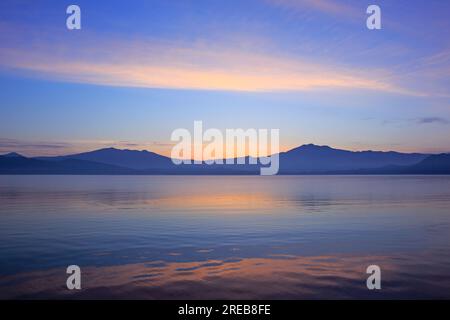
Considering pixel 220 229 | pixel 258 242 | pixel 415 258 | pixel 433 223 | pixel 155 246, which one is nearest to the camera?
pixel 415 258

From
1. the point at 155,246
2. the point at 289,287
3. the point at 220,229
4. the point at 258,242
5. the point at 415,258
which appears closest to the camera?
the point at 289,287

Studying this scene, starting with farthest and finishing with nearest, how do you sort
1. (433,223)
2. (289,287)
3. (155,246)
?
(433,223) < (155,246) < (289,287)

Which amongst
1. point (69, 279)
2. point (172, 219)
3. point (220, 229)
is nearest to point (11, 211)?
point (172, 219)

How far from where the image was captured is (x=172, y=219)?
1492 inches

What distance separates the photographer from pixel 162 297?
14.7 metres

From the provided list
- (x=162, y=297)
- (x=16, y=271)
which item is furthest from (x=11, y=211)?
(x=162, y=297)

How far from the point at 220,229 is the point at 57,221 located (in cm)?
1506

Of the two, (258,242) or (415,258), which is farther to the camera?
(258,242)
